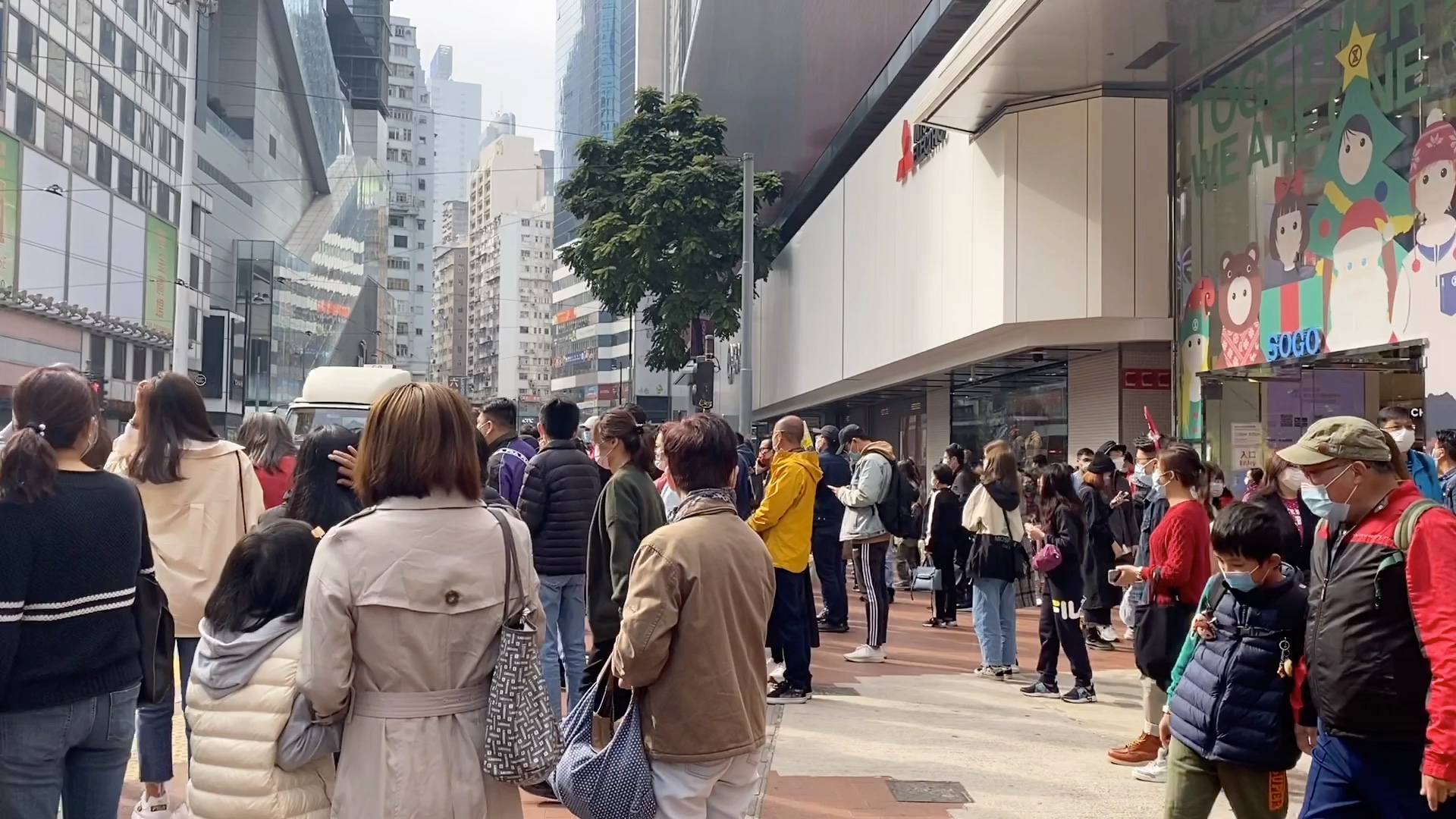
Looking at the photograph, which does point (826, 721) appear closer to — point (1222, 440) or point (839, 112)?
point (1222, 440)

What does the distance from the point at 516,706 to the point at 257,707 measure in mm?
713

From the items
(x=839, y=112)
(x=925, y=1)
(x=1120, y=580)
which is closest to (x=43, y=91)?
(x=839, y=112)

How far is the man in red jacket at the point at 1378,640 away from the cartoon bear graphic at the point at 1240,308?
32.9 ft

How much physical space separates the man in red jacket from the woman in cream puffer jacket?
289 cm

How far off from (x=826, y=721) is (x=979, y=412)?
15.0 m

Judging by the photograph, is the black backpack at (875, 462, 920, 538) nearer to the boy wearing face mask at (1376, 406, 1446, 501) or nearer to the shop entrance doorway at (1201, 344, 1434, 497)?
the boy wearing face mask at (1376, 406, 1446, 501)

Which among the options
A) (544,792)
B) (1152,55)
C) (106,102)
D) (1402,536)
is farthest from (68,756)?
(106,102)

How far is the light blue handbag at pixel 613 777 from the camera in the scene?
3.84m

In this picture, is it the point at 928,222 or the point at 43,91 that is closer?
the point at 928,222

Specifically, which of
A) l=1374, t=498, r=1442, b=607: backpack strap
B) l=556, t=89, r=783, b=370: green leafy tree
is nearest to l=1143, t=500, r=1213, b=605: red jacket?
l=1374, t=498, r=1442, b=607: backpack strap

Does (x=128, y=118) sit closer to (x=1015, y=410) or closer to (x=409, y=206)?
(x=1015, y=410)

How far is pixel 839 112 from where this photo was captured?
27.5 metres

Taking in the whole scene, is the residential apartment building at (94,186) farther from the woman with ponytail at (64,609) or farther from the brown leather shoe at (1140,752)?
the woman with ponytail at (64,609)

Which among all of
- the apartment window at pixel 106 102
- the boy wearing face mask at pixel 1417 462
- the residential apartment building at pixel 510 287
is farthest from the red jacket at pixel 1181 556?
the residential apartment building at pixel 510 287
